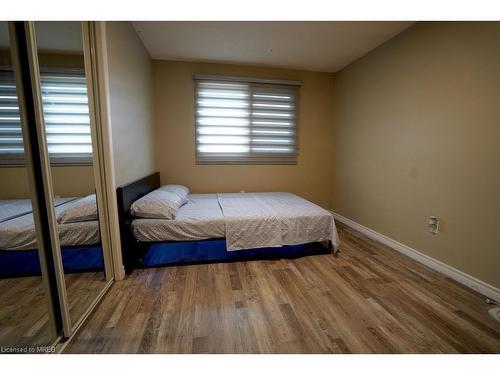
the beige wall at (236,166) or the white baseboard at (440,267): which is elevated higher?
the beige wall at (236,166)

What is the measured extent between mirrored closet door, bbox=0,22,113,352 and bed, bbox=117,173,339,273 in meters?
0.44

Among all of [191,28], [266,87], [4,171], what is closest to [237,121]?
[266,87]

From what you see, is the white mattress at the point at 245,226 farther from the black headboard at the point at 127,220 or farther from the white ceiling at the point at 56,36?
the white ceiling at the point at 56,36

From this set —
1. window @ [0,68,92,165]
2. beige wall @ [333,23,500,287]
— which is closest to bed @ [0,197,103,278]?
window @ [0,68,92,165]

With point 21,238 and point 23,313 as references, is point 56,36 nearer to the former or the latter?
point 21,238

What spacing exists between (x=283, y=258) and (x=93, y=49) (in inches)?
103

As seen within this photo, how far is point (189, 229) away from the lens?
2.21m

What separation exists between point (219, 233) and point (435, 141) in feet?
7.96

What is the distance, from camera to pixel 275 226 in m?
2.36

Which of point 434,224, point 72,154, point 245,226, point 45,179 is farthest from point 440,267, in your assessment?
point 72,154

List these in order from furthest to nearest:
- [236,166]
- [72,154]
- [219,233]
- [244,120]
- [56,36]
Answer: [236,166] < [244,120] < [219,233] < [72,154] < [56,36]

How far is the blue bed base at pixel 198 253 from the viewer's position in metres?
2.27

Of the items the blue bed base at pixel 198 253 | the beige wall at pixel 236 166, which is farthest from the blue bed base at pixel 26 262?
the beige wall at pixel 236 166

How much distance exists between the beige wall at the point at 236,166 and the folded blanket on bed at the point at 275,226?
48.2 inches
